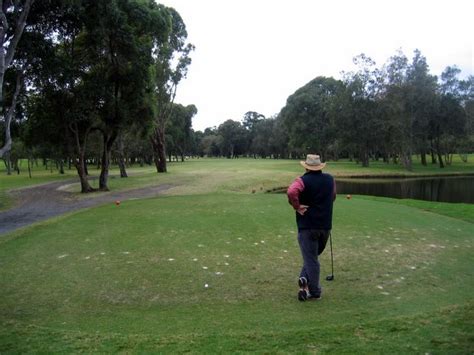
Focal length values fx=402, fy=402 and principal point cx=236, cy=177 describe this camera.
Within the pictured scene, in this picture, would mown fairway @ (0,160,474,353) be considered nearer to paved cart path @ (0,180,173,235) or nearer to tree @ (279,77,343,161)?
paved cart path @ (0,180,173,235)

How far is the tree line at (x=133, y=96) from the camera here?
23.1 metres

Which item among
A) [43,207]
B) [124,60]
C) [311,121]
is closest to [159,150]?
[124,60]

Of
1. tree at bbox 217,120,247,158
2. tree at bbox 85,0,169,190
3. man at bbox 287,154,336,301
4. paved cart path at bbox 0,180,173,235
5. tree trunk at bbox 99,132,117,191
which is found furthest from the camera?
tree at bbox 217,120,247,158

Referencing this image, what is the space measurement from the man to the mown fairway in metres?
0.39

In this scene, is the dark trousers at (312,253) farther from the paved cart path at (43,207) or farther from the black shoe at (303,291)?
the paved cart path at (43,207)

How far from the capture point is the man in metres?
7.25

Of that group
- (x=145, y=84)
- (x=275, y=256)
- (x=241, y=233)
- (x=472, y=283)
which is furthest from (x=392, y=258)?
(x=145, y=84)

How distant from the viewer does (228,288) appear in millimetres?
8109

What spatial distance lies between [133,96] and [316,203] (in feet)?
85.8

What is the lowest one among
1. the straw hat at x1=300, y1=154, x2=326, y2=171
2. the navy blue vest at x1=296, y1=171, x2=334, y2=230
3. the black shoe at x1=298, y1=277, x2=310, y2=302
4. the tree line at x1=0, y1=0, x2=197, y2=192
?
the black shoe at x1=298, y1=277, x2=310, y2=302

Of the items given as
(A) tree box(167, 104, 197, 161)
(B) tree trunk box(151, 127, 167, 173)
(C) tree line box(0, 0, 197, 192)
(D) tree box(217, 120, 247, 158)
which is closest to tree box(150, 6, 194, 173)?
(B) tree trunk box(151, 127, 167, 173)

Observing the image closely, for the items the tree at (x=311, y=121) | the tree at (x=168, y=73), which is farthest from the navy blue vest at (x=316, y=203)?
the tree at (x=311, y=121)

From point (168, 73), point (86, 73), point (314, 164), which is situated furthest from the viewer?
point (168, 73)

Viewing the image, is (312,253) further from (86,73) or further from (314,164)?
(86,73)
